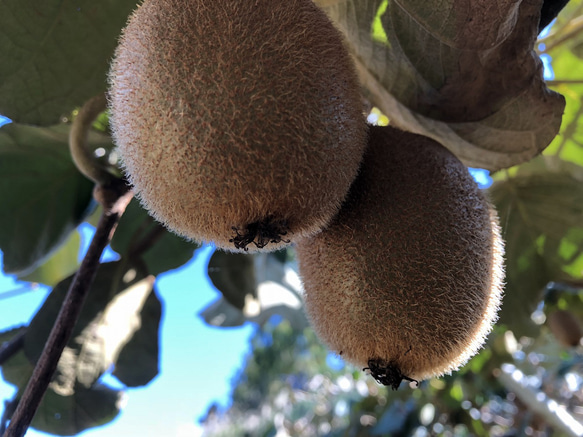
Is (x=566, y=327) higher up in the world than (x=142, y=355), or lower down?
lower down

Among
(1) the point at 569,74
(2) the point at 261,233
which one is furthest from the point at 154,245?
(1) the point at 569,74

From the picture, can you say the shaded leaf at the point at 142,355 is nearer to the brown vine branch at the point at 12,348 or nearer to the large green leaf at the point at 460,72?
the brown vine branch at the point at 12,348

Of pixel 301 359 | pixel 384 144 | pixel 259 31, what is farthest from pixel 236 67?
pixel 301 359

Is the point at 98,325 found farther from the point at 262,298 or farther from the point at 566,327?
the point at 566,327

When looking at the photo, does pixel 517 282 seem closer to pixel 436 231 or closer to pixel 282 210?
pixel 436 231

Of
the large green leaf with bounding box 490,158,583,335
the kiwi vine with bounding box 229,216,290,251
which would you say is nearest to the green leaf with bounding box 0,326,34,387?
the kiwi vine with bounding box 229,216,290,251

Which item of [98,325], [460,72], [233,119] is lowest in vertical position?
[98,325]
